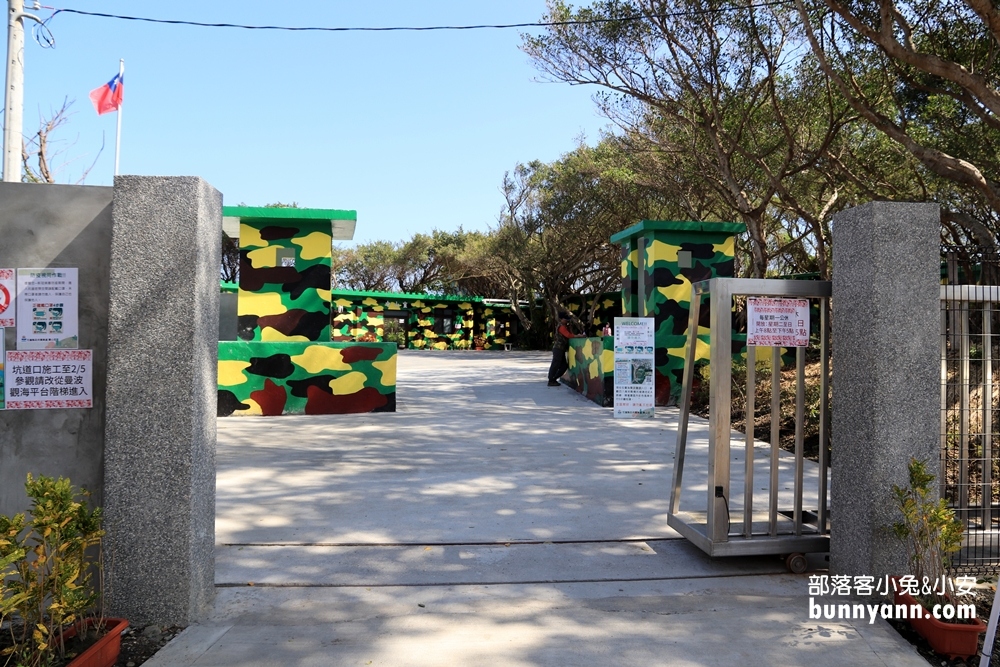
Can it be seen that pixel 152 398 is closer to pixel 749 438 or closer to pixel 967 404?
pixel 749 438

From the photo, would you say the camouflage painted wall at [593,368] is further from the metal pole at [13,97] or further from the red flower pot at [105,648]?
the metal pole at [13,97]

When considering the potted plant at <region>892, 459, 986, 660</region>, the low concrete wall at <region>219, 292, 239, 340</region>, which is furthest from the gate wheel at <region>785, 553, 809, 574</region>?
the low concrete wall at <region>219, 292, 239, 340</region>

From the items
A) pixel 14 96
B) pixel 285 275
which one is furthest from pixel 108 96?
pixel 285 275

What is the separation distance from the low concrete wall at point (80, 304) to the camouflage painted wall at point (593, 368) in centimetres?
906

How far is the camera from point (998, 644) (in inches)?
130

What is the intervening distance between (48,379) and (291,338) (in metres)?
9.17

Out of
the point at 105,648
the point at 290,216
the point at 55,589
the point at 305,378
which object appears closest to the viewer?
the point at 55,589

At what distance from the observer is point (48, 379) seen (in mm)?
3453

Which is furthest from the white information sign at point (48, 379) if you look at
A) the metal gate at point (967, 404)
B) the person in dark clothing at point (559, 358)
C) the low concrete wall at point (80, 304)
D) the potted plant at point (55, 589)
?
the person in dark clothing at point (559, 358)

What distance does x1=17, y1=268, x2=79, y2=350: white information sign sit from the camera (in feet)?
11.3

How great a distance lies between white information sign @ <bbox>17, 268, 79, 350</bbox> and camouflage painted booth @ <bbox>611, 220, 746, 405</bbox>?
34.6 feet

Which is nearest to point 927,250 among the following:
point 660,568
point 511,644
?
point 660,568

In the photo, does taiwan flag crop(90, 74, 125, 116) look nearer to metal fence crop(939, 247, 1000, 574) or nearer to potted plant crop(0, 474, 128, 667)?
potted plant crop(0, 474, 128, 667)

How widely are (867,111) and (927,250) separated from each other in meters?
7.35
